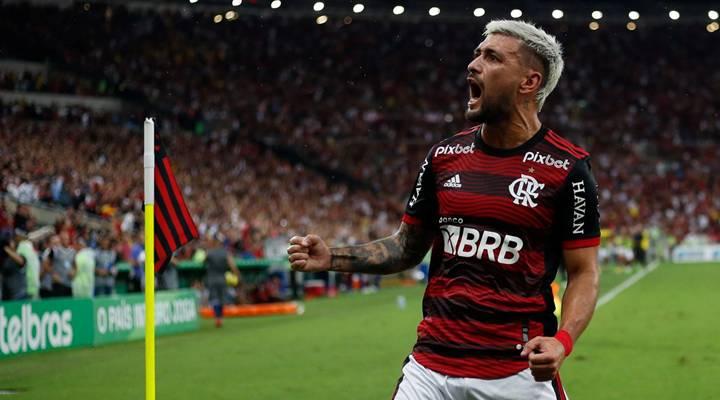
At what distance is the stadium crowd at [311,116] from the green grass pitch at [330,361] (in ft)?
31.6

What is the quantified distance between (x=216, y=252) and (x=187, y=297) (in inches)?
54.8

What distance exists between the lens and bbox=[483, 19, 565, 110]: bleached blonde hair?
14.9 ft

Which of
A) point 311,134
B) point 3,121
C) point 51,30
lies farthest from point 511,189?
point 311,134

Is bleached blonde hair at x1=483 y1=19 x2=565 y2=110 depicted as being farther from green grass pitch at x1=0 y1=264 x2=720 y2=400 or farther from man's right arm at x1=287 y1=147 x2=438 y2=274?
green grass pitch at x1=0 y1=264 x2=720 y2=400

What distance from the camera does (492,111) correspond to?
4500 mm

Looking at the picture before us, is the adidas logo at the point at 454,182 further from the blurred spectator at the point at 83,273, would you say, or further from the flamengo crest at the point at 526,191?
the blurred spectator at the point at 83,273

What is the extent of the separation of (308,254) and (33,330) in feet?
44.0

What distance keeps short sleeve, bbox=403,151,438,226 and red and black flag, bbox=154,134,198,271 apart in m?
4.78

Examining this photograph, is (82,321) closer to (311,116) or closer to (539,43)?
(539,43)

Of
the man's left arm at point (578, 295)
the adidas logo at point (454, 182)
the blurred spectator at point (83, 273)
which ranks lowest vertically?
the blurred spectator at point (83, 273)

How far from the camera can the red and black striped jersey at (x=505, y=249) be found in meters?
4.45

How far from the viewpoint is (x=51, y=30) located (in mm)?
42094

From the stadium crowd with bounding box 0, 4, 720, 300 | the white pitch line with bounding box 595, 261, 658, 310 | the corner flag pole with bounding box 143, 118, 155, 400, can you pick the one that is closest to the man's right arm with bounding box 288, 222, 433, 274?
the corner flag pole with bounding box 143, 118, 155, 400

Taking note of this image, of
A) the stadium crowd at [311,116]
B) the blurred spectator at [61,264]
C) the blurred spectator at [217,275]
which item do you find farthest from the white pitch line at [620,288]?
the blurred spectator at [61,264]
